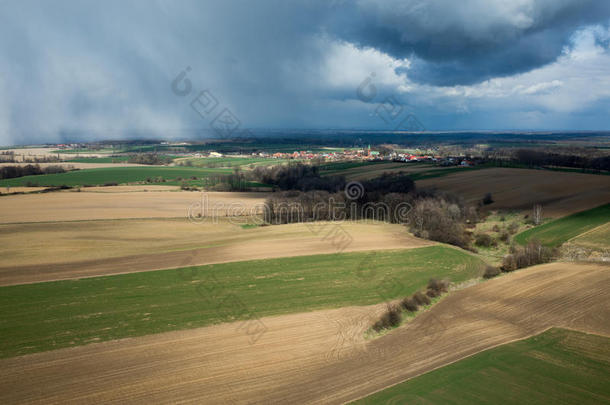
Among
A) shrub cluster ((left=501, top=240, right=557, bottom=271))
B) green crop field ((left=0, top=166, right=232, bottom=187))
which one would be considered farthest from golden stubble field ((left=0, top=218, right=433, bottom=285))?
green crop field ((left=0, top=166, right=232, bottom=187))

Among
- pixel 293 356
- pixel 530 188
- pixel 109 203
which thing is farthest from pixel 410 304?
pixel 109 203

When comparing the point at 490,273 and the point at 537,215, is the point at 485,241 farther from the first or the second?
the point at 490,273

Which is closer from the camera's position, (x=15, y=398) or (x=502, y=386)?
(x=15, y=398)

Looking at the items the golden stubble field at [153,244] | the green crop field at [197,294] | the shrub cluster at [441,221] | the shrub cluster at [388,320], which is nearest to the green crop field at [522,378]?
the shrub cluster at [388,320]

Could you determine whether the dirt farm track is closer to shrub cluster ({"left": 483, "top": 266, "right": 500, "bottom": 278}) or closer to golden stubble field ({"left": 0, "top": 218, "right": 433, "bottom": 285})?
shrub cluster ({"left": 483, "top": 266, "right": 500, "bottom": 278})

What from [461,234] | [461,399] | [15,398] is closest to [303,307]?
[461,399]

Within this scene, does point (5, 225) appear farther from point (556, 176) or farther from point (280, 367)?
point (556, 176)
